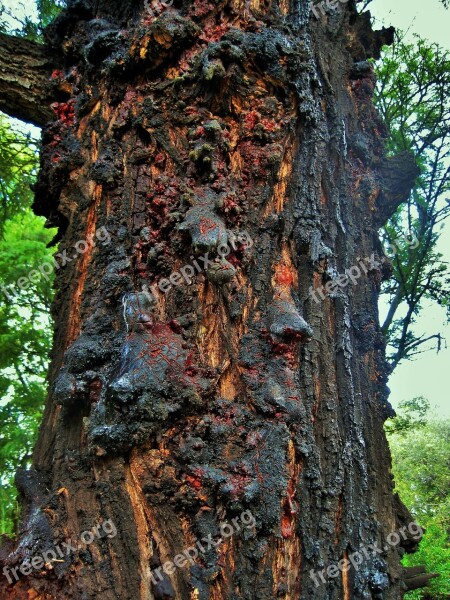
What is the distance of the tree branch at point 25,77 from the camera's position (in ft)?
10.1

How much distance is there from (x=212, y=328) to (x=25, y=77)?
7.19 ft

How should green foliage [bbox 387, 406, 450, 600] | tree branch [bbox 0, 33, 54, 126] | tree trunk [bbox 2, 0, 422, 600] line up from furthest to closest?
green foliage [bbox 387, 406, 450, 600], tree branch [bbox 0, 33, 54, 126], tree trunk [bbox 2, 0, 422, 600]

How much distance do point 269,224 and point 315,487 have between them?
1041mm

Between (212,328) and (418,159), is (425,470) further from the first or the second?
(212,328)

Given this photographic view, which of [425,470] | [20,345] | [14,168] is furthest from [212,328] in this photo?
[425,470]

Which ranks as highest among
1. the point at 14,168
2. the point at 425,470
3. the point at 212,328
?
the point at 14,168

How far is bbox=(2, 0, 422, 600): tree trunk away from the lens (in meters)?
1.66

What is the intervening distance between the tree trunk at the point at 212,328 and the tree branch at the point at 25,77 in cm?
38

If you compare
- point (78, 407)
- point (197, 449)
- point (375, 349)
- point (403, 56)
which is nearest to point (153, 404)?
point (197, 449)

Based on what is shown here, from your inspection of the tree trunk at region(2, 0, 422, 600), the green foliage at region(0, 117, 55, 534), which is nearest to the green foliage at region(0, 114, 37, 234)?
the green foliage at region(0, 117, 55, 534)

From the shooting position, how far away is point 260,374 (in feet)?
6.15

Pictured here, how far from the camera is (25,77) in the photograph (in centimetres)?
308

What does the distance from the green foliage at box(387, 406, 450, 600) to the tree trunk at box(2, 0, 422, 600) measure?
240 inches

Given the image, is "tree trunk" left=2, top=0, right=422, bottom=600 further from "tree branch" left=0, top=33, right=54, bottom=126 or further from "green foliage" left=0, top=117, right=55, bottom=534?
"green foliage" left=0, top=117, right=55, bottom=534
